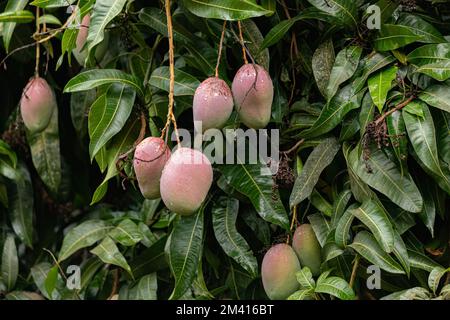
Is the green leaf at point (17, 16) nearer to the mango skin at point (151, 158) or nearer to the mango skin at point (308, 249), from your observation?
the mango skin at point (151, 158)

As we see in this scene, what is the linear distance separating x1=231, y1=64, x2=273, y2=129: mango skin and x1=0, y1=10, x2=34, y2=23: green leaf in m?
0.50

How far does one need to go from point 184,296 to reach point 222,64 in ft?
1.25

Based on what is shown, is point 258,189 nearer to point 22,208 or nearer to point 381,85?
point 381,85

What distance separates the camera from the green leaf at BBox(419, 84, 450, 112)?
1031mm

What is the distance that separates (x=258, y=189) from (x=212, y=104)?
217 millimetres

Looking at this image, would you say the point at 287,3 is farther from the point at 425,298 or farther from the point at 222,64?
the point at 425,298

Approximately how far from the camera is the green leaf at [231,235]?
3.75ft

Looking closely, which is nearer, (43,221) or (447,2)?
(447,2)

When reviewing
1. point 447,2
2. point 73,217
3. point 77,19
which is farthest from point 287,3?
point 73,217

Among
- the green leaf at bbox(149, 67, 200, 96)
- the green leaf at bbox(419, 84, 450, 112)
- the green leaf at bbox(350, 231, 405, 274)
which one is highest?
the green leaf at bbox(149, 67, 200, 96)

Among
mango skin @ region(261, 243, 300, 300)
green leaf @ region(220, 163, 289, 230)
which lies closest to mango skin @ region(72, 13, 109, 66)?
green leaf @ region(220, 163, 289, 230)

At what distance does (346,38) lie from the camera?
1.15 meters

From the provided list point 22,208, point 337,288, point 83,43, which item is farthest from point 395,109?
point 22,208

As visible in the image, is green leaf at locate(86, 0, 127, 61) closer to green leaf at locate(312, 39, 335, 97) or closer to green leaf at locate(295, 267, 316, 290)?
green leaf at locate(312, 39, 335, 97)
